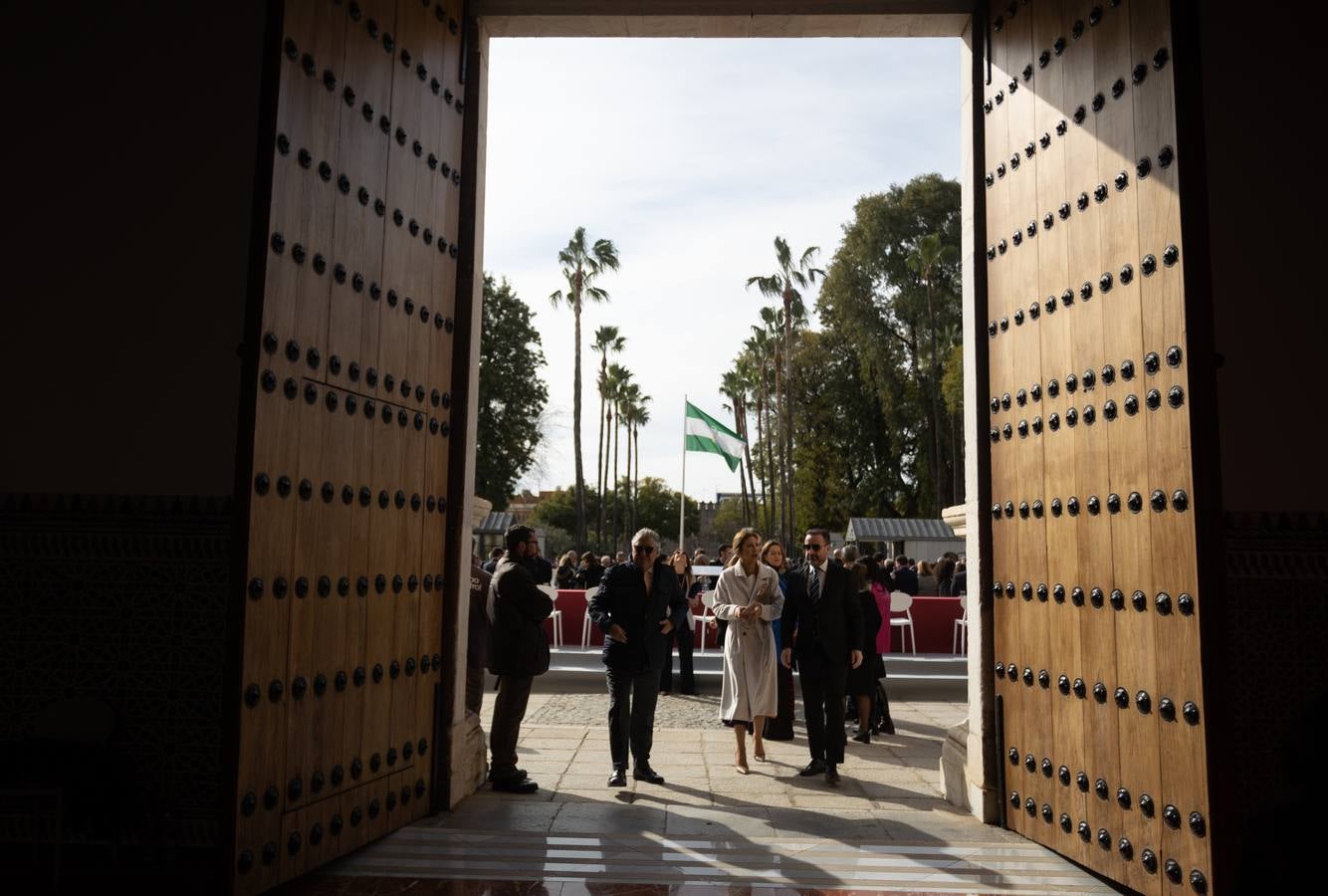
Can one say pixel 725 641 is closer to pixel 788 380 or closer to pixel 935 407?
pixel 935 407

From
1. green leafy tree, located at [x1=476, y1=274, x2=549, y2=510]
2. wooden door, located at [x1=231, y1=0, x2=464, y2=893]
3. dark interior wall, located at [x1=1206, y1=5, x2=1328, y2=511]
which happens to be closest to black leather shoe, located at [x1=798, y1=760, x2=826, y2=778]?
wooden door, located at [x1=231, y1=0, x2=464, y2=893]

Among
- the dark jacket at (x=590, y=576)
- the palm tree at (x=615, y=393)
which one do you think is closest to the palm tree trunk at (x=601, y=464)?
the palm tree at (x=615, y=393)

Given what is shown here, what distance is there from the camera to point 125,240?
492 cm

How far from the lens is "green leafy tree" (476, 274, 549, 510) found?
3447 cm

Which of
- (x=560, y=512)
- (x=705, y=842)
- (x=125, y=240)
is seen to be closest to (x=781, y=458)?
(x=560, y=512)

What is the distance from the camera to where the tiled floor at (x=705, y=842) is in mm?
4531

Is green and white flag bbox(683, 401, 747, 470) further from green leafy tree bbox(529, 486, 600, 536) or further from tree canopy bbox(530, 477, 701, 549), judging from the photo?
green leafy tree bbox(529, 486, 600, 536)

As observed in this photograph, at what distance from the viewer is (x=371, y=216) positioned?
5180 millimetres

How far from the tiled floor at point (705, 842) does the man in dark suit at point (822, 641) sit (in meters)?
0.30

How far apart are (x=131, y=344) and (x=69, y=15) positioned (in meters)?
1.73

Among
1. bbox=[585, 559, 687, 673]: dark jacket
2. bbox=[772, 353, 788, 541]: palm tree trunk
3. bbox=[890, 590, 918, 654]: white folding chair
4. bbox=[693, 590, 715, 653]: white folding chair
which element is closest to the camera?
bbox=[585, 559, 687, 673]: dark jacket

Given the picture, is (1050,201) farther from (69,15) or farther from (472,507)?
(69,15)

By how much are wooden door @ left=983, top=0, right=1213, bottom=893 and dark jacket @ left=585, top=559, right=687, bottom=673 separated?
2.44 metres

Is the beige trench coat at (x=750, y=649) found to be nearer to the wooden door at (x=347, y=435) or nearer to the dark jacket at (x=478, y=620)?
the dark jacket at (x=478, y=620)
